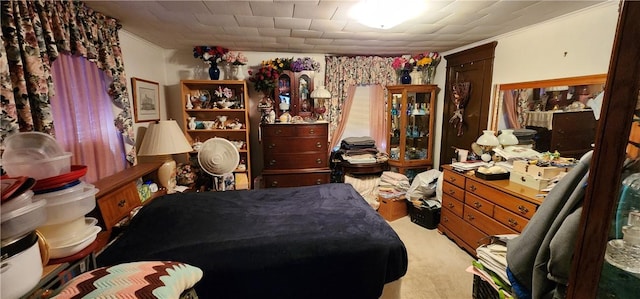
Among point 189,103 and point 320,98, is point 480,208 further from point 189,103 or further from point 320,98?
point 189,103

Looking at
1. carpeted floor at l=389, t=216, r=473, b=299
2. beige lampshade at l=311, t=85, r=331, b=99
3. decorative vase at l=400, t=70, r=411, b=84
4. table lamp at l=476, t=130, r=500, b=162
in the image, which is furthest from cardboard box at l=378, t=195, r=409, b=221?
decorative vase at l=400, t=70, r=411, b=84

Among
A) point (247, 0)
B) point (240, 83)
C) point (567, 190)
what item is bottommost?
point (567, 190)

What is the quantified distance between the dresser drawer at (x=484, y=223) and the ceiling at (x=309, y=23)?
1.67 metres

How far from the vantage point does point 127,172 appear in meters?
2.11

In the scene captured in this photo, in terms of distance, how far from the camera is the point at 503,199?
6.49 ft

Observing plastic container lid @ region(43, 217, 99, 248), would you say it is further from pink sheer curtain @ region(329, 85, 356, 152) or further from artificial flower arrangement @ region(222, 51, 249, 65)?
pink sheer curtain @ region(329, 85, 356, 152)

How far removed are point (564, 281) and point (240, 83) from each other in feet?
10.4

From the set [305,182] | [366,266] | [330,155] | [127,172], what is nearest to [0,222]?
[366,266]

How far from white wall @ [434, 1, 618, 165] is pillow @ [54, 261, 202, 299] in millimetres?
2912

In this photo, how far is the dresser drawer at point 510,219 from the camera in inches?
72.2

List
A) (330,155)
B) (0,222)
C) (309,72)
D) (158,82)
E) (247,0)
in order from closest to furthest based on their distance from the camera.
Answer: (0,222), (247,0), (158,82), (309,72), (330,155)

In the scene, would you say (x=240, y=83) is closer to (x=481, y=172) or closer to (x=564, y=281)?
(x=481, y=172)

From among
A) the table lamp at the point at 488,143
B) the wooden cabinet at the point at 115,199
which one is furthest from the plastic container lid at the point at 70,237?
the table lamp at the point at 488,143

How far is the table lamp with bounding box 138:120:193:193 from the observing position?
2.39m
